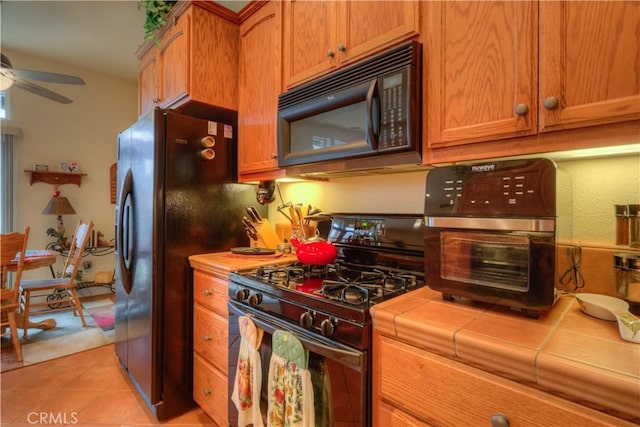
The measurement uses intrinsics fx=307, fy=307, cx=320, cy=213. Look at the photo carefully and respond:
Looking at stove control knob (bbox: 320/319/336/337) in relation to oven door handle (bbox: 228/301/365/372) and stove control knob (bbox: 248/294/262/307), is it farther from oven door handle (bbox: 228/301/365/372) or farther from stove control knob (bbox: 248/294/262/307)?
stove control knob (bbox: 248/294/262/307)

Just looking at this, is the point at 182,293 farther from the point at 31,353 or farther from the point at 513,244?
the point at 31,353

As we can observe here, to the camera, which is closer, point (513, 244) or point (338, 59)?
point (513, 244)

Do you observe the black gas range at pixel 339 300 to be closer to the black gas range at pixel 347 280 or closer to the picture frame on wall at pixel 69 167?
the black gas range at pixel 347 280

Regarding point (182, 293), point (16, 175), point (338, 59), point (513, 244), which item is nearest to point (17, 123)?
point (16, 175)

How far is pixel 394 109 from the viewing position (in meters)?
1.14

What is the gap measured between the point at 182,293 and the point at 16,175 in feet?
11.3

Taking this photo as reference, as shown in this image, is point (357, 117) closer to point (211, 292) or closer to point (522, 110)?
point (522, 110)

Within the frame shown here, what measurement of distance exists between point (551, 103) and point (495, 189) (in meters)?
0.26

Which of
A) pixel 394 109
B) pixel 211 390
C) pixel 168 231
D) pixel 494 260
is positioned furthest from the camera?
pixel 168 231

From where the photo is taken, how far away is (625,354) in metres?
0.63

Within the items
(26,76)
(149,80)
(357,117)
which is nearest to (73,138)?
(26,76)

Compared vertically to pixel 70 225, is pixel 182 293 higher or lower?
lower

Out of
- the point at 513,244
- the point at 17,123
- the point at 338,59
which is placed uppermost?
the point at 17,123

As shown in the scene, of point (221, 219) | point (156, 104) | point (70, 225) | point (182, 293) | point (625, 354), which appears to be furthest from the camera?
point (70, 225)
